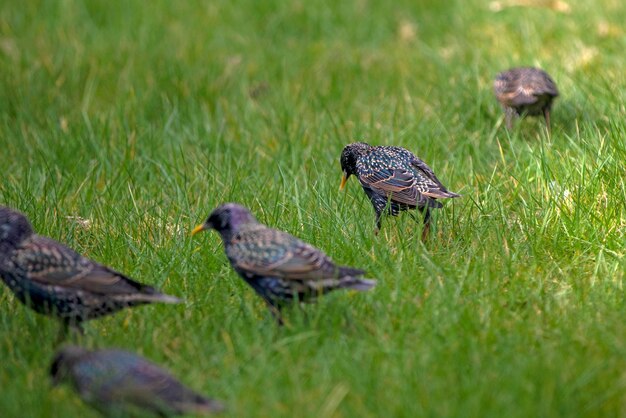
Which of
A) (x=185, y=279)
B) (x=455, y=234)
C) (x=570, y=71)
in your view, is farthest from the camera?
(x=570, y=71)

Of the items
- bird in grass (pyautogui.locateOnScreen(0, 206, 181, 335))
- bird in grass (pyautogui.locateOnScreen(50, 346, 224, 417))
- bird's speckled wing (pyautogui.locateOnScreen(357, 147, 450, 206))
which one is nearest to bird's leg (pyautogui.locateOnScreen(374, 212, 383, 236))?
bird's speckled wing (pyautogui.locateOnScreen(357, 147, 450, 206))

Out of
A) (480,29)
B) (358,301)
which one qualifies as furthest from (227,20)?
(358,301)

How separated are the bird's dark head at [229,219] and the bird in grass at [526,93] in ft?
10.0

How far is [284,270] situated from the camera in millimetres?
4922

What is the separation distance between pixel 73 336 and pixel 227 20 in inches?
269

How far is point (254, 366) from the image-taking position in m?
4.46

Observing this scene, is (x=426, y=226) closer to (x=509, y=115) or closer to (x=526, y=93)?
(x=526, y=93)

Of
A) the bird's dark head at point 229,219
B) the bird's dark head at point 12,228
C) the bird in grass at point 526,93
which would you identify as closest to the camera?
the bird's dark head at point 12,228

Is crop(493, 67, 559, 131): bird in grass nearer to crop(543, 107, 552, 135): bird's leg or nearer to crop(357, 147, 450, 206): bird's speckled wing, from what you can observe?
crop(543, 107, 552, 135): bird's leg

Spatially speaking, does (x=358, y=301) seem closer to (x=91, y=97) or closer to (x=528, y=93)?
(x=528, y=93)

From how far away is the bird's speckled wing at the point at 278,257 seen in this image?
193 inches

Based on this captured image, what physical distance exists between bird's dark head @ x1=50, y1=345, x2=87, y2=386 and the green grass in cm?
11

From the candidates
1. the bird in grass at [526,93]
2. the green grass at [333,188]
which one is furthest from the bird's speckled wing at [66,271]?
the bird in grass at [526,93]

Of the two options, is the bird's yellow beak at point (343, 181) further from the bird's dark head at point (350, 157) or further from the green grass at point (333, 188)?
the green grass at point (333, 188)
